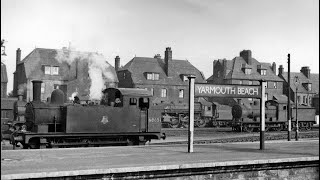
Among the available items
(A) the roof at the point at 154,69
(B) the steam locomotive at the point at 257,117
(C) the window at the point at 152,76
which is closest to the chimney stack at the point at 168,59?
(A) the roof at the point at 154,69

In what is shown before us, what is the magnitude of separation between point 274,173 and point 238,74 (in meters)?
45.7

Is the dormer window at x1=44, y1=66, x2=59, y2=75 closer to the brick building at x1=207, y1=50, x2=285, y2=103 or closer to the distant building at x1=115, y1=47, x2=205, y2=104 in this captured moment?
the distant building at x1=115, y1=47, x2=205, y2=104

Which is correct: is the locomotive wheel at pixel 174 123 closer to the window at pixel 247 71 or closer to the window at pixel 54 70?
the window at pixel 54 70

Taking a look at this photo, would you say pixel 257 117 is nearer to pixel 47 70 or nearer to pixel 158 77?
pixel 158 77

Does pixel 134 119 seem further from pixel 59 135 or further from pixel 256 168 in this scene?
pixel 256 168

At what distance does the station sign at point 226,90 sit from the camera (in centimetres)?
1345

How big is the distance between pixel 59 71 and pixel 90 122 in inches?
1278

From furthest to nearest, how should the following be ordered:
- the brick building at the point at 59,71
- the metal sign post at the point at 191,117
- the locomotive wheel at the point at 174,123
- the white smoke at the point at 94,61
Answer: the white smoke at the point at 94,61 → the brick building at the point at 59,71 → the locomotive wheel at the point at 174,123 → the metal sign post at the point at 191,117

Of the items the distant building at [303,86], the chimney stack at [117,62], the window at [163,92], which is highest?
the chimney stack at [117,62]

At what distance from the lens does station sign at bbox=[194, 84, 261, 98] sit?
13445mm

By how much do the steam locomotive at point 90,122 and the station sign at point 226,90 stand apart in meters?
4.97

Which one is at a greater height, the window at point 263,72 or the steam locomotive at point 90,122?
the window at point 263,72

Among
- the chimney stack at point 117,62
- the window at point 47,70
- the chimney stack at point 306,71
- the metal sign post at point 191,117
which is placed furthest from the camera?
the chimney stack at point 306,71

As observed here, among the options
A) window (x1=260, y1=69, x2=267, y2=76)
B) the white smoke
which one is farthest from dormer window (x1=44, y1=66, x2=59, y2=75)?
window (x1=260, y1=69, x2=267, y2=76)
